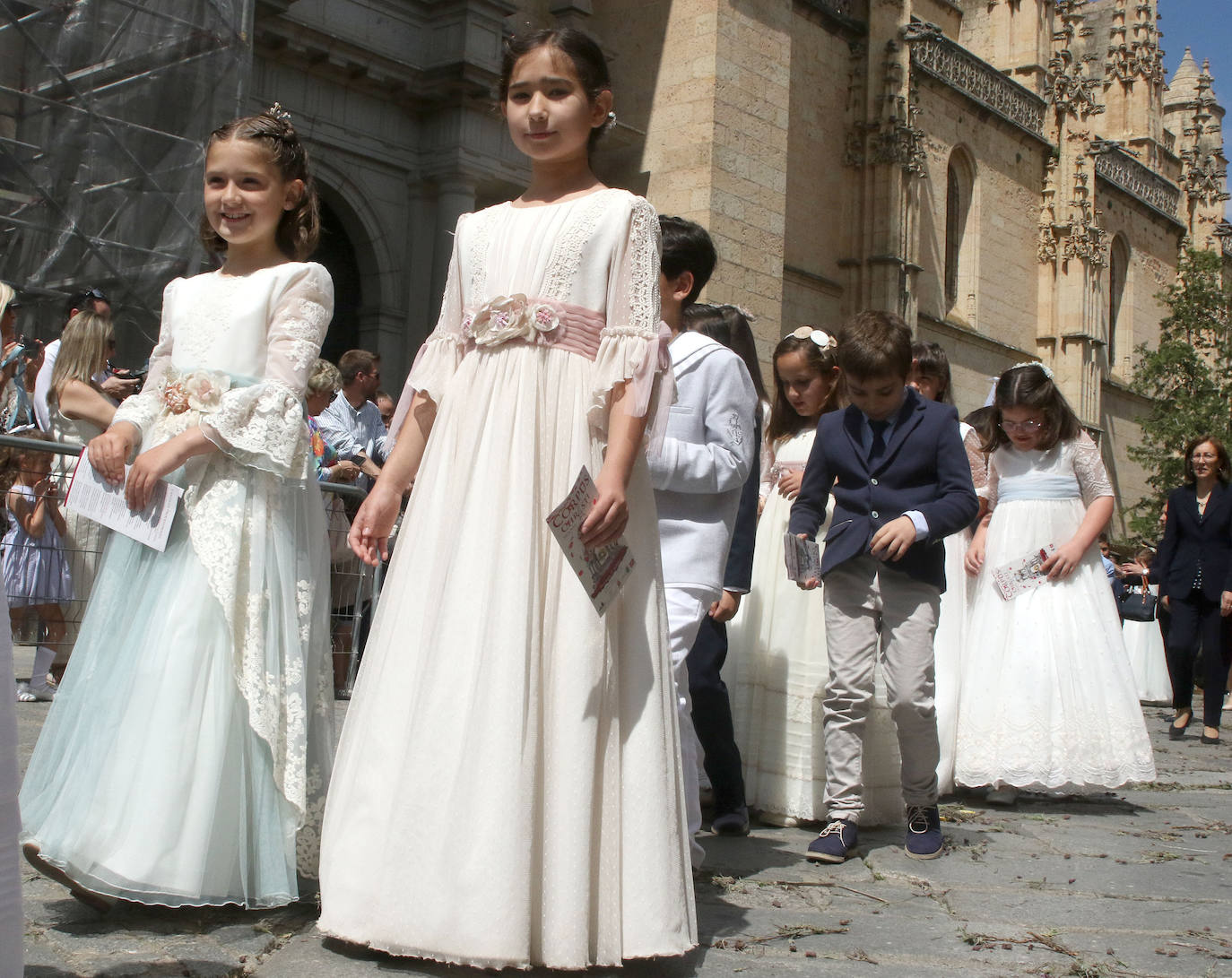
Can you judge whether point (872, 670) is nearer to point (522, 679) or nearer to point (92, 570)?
point (522, 679)

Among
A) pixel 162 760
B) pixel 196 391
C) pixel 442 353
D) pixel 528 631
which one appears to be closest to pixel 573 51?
pixel 442 353

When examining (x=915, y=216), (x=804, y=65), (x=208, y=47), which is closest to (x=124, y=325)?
(x=208, y=47)

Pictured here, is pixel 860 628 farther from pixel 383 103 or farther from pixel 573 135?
pixel 383 103

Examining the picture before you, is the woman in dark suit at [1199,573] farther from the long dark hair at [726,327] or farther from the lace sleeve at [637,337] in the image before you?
the lace sleeve at [637,337]

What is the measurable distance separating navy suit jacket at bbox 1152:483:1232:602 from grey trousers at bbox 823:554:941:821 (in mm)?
6297

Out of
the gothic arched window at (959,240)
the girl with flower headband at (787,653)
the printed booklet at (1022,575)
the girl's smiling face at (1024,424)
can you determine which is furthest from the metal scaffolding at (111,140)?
the gothic arched window at (959,240)

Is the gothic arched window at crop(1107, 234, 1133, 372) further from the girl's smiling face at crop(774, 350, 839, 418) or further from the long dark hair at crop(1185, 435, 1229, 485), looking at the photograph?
the girl's smiling face at crop(774, 350, 839, 418)

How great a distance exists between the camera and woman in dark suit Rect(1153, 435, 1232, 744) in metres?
10.3

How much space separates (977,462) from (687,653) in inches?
128

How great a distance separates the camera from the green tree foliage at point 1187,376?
94.9 ft

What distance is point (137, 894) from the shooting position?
322 centimetres

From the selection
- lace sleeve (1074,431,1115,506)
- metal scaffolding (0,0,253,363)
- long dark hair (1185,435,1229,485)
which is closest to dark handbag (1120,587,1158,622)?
long dark hair (1185,435,1229,485)

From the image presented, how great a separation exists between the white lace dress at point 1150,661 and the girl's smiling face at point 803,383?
1060 cm

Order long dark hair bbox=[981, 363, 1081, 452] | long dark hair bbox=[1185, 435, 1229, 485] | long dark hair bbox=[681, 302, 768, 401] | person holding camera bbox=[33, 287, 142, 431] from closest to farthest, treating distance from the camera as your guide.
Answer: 1. long dark hair bbox=[681, 302, 768, 401]
2. long dark hair bbox=[981, 363, 1081, 452]
3. person holding camera bbox=[33, 287, 142, 431]
4. long dark hair bbox=[1185, 435, 1229, 485]
